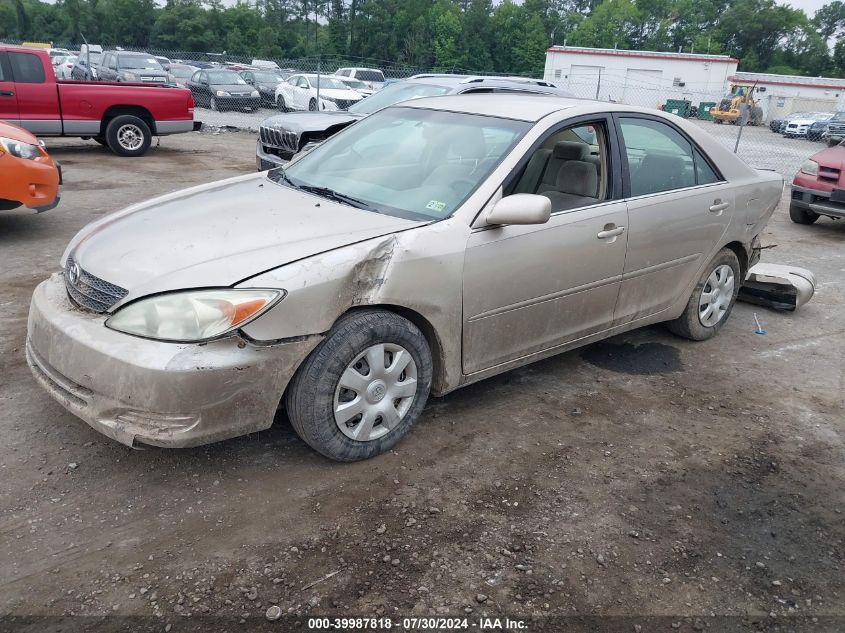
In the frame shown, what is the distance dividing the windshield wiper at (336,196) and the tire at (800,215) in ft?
28.3

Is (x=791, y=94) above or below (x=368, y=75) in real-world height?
below

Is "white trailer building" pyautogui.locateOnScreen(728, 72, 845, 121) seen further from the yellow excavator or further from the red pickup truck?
the red pickup truck

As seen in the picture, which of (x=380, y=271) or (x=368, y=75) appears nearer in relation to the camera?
(x=380, y=271)

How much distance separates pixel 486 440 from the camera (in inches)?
145

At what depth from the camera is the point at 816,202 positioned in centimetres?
975

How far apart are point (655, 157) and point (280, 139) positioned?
20.1 ft

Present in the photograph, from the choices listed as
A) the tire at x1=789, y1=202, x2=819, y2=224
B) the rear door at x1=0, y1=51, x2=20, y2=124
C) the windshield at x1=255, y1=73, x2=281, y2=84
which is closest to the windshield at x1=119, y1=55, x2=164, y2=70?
the windshield at x1=255, y1=73, x2=281, y2=84

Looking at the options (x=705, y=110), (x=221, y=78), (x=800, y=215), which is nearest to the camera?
(x=800, y=215)

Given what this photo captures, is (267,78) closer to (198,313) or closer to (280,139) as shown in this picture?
(280,139)

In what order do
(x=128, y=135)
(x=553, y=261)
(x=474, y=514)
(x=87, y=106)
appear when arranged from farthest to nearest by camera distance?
(x=128, y=135) < (x=87, y=106) < (x=553, y=261) < (x=474, y=514)

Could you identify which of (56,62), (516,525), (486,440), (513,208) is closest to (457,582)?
(516,525)

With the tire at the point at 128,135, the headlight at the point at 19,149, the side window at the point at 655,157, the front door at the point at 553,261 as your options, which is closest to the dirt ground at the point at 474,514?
the front door at the point at 553,261

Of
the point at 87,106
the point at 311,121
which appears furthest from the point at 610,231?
the point at 87,106

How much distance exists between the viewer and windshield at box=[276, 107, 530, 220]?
143 inches
